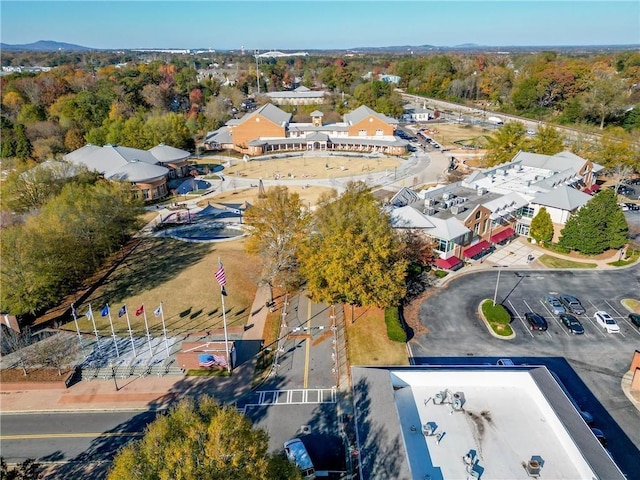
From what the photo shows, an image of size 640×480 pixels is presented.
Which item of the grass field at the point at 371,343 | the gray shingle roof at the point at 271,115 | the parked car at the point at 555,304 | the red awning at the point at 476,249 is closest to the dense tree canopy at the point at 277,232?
the grass field at the point at 371,343

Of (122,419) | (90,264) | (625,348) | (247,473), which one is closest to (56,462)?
(122,419)

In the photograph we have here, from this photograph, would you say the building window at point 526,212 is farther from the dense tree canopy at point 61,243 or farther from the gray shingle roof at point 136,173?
the gray shingle roof at point 136,173

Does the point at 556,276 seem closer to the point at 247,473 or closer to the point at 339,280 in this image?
the point at 339,280

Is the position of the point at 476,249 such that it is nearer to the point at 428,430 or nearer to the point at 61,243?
the point at 428,430

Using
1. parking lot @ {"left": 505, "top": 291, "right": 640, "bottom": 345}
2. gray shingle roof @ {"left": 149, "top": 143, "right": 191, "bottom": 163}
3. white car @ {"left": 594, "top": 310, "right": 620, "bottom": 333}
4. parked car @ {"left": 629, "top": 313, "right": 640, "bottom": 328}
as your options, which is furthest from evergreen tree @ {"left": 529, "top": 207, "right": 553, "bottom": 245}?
gray shingle roof @ {"left": 149, "top": 143, "right": 191, "bottom": 163}

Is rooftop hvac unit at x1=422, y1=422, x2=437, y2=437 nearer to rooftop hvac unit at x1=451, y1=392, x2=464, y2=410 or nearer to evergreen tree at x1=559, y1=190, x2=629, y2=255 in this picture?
rooftop hvac unit at x1=451, y1=392, x2=464, y2=410

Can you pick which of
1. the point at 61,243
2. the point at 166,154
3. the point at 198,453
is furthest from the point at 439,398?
the point at 166,154
